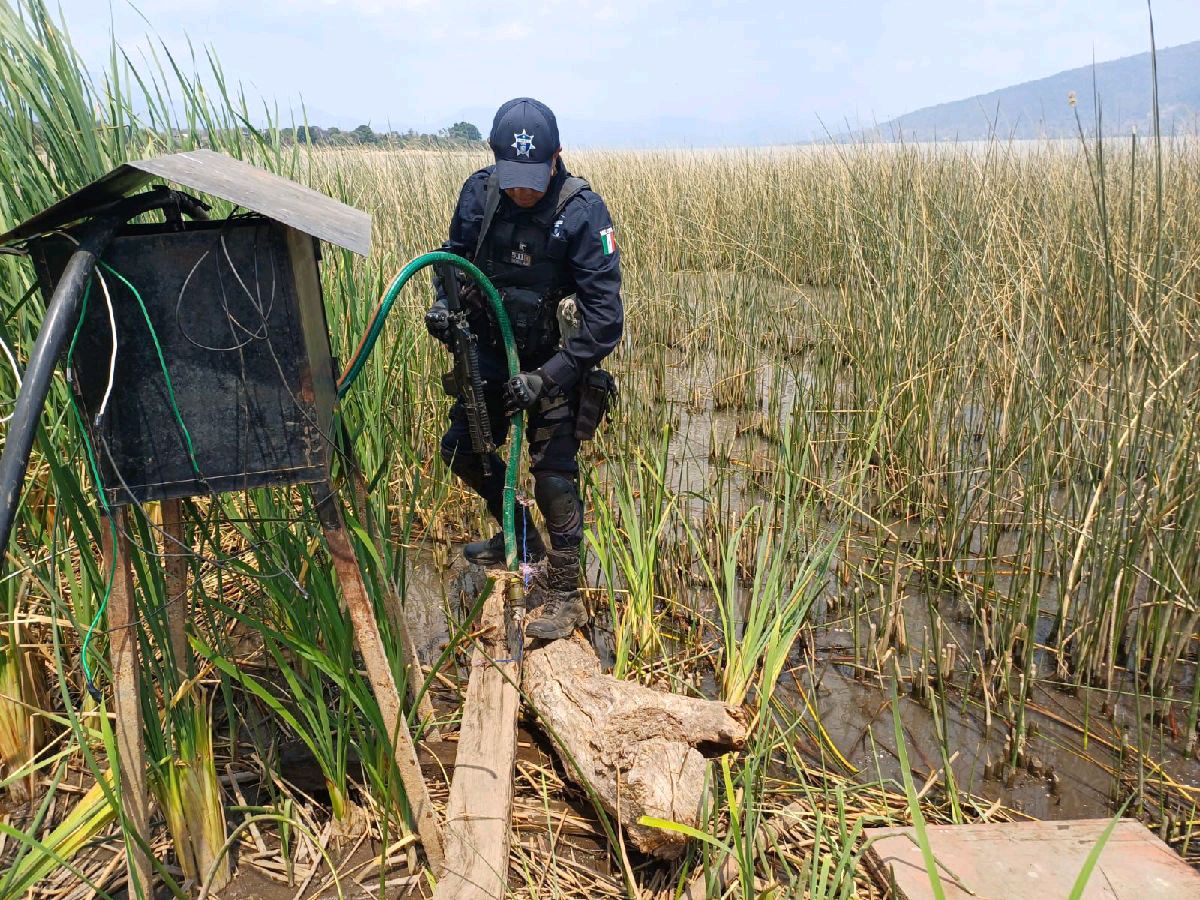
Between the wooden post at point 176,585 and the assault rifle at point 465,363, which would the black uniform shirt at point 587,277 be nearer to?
the assault rifle at point 465,363

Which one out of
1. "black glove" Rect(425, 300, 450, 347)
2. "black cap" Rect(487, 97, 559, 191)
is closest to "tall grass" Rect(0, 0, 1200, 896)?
"black glove" Rect(425, 300, 450, 347)

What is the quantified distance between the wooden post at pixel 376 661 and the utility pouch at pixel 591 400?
1167mm

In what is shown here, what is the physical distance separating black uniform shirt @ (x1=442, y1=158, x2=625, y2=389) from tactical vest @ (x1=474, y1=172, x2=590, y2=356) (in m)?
0.03

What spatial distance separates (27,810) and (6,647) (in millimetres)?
455

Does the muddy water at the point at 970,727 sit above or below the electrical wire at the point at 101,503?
below

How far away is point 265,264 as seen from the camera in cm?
164

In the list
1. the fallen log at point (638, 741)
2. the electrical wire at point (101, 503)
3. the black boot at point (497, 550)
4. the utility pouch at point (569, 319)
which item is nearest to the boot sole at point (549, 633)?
the fallen log at point (638, 741)

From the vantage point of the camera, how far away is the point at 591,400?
290 cm

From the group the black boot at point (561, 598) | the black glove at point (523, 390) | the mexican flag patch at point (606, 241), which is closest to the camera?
the black glove at point (523, 390)

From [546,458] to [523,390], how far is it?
0.37 meters

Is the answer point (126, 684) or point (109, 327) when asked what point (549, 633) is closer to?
point (126, 684)

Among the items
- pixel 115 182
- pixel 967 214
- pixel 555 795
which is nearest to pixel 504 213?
pixel 115 182

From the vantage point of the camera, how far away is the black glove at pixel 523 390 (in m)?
2.62

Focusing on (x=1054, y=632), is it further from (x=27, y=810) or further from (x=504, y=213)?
(x=27, y=810)
